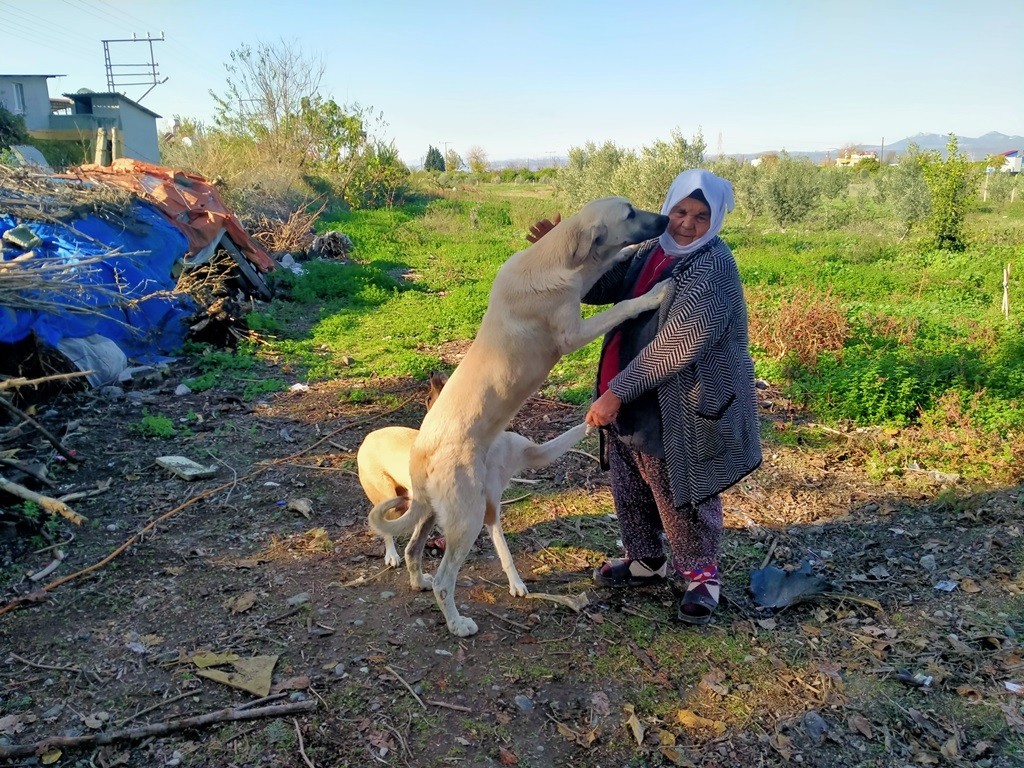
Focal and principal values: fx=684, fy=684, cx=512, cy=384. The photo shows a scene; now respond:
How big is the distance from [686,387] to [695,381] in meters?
0.05

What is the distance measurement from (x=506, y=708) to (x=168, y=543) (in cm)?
255

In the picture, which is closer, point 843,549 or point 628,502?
point 628,502

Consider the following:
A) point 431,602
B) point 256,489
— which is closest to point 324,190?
point 256,489

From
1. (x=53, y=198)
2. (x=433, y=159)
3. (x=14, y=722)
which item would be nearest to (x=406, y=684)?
(x=14, y=722)

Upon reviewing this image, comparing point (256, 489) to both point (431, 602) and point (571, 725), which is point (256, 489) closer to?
point (431, 602)

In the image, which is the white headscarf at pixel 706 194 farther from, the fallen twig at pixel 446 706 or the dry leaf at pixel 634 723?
the fallen twig at pixel 446 706

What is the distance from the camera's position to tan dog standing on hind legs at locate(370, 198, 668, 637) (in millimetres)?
3000

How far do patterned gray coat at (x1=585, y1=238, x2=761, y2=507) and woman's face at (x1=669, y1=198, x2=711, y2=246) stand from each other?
9 centimetres

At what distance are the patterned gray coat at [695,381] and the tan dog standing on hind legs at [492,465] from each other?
1.21 feet

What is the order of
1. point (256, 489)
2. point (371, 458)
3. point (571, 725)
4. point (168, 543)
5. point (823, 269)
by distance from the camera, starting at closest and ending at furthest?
point (571, 725) → point (371, 458) → point (168, 543) → point (256, 489) → point (823, 269)

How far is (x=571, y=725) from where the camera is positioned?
2.86 metres

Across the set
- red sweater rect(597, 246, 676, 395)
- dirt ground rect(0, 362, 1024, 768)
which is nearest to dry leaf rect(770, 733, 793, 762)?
dirt ground rect(0, 362, 1024, 768)

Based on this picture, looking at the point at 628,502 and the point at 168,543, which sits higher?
the point at 628,502

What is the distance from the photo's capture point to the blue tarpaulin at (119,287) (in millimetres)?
6625
